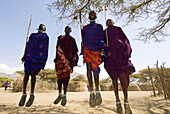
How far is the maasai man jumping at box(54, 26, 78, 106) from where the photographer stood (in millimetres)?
3623

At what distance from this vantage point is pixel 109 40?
3178 mm

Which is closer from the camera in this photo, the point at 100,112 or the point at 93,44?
the point at 93,44

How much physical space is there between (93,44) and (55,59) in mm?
1426

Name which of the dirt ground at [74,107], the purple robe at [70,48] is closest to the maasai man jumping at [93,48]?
the purple robe at [70,48]

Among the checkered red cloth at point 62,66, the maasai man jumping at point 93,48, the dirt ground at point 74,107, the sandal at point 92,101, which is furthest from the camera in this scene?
the checkered red cloth at point 62,66

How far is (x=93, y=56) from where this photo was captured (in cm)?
290

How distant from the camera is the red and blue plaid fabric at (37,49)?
10.8 feet

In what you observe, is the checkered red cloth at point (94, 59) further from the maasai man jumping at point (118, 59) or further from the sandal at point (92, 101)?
the sandal at point (92, 101)

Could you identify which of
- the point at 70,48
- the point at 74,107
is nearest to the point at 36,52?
the point at 70,48

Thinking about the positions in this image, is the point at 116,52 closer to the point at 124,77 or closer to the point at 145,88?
the point at 124,77

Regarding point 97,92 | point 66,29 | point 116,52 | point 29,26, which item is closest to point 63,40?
point 66,29

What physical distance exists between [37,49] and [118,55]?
7.40ft

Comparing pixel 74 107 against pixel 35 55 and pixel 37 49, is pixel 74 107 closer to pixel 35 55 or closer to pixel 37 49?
pixel 35 55

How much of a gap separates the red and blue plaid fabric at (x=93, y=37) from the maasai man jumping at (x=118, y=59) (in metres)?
0.25
